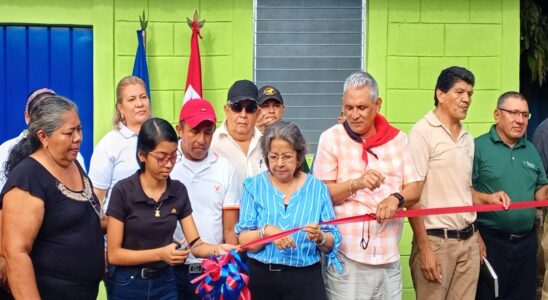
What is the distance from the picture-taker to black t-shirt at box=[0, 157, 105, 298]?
3803 mm

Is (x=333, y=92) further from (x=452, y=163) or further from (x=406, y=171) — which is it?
(x=406, y=171)

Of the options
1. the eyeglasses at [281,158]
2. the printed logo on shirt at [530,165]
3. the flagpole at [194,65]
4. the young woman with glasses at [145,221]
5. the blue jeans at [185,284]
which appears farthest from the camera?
the flagpole at [194,65]

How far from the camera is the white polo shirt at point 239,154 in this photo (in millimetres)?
5188

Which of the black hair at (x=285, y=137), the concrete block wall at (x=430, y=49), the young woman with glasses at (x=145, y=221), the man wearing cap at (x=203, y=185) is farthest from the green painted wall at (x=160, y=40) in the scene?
the young woman with glasses at (x=145, y=221)

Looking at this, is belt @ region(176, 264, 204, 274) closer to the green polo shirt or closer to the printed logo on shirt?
the green polo shirt

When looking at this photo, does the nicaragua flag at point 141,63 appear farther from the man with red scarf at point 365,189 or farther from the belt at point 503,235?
the belt at point 503,235

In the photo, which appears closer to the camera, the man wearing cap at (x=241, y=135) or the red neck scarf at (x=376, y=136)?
the red neck scarf at (x=376, y=136)

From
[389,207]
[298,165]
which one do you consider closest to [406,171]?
[389,207]

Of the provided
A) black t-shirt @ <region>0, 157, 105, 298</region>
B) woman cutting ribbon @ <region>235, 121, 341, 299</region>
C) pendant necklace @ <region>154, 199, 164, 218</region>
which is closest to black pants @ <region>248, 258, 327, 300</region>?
woman cutting ribbon @ <region>235, 121, 341, 299</region>

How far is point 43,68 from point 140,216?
A: 316 centimetres

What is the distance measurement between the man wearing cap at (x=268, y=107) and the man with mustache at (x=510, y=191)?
1448 mm

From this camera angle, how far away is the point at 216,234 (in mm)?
4781

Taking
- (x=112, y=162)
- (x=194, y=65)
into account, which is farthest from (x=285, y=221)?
(x=194, y=65)

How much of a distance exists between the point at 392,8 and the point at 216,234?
316 cm
